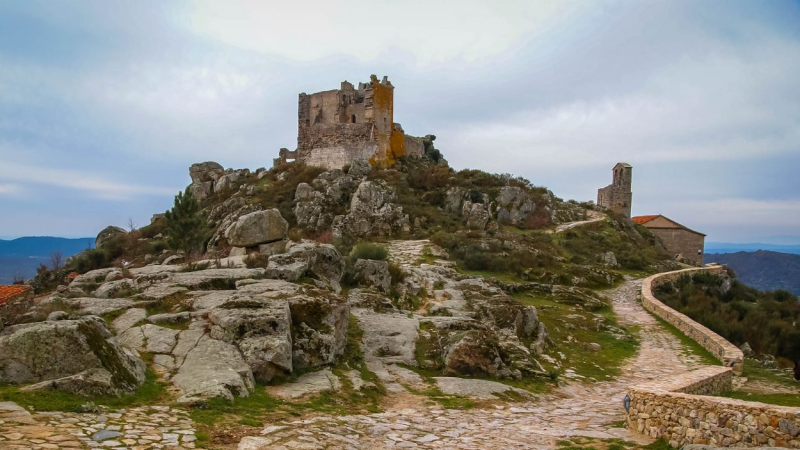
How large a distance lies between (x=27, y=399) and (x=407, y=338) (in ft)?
24.4

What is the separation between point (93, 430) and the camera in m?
5.58

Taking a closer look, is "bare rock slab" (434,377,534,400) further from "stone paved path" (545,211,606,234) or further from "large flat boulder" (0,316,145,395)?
"stone paved path" (545,211,606,234)

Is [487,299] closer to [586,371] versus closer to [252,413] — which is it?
[586,371]

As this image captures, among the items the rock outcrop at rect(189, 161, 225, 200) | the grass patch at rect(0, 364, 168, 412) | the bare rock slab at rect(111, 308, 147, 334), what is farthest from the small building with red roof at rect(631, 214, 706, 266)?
the grass patch at rect(0, 364, 168, 412)

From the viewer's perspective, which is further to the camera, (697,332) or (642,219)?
(642,219)

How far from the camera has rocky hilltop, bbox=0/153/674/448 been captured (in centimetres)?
752

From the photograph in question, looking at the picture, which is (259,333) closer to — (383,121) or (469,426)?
(469,426)

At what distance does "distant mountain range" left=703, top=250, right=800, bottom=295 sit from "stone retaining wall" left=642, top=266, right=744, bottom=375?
6965 cm

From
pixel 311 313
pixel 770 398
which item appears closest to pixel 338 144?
pixel 311 313

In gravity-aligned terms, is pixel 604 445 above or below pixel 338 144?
below

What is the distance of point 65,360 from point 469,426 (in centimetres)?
559

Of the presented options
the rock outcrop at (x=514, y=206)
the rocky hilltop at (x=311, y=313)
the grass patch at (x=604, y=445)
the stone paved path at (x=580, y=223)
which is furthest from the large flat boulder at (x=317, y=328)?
the stone paved path at (x=580, y=223)

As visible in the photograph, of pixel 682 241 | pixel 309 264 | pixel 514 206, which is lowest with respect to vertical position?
pixel 309 264

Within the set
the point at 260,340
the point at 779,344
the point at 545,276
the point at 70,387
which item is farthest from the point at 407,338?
the point at 779,344
